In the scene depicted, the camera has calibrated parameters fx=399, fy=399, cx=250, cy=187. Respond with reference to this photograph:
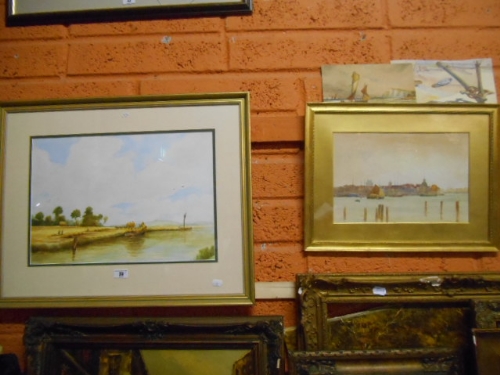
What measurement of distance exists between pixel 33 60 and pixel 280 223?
799 millimetres

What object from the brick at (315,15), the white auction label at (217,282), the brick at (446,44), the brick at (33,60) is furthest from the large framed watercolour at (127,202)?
the brick at (446,44)

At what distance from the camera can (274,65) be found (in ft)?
3.45

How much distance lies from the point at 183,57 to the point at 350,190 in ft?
1.84

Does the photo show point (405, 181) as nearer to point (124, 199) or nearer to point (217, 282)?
point (217, 282)

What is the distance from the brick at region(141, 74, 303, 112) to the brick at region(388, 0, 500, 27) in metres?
0.33

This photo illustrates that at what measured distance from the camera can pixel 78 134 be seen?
1033 mm

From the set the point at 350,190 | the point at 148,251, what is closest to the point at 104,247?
the point at 148,251

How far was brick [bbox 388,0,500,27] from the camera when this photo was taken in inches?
41.3

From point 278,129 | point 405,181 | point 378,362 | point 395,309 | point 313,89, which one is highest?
point 313,89

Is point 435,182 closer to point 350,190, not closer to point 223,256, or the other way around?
point 350,190

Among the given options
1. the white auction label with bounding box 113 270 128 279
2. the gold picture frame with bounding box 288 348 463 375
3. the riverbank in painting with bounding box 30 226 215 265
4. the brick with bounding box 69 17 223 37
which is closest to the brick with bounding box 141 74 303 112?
the brick with bounding box 69 17 223 37

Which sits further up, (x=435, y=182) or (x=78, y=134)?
(x=78, y=134)

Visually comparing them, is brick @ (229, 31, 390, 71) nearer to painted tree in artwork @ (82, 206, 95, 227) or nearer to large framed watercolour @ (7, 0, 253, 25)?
large framed watercolour @ (7, 0, 253, 25)

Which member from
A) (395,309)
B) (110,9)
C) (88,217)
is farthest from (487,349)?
(110,9)
